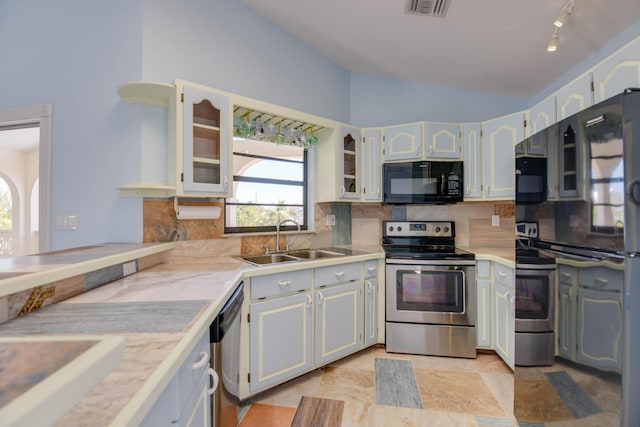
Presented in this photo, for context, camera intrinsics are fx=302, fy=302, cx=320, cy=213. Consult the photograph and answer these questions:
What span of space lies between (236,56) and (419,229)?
2.30m

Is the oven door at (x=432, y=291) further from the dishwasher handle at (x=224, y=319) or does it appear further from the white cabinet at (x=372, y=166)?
the dishwasher handle at (x=224, y=319)

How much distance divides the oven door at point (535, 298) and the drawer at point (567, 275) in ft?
0.14

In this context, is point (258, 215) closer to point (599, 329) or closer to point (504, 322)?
point (504, 322)

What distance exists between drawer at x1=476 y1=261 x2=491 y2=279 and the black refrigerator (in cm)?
114

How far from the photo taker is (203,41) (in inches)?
88.6

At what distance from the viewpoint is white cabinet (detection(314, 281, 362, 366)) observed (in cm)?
221

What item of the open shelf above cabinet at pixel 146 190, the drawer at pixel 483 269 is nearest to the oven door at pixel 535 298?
the drawer at pixel 483 269

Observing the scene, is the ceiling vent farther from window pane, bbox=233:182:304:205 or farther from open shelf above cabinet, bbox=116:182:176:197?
open shelf above cabinet, bbox=116:182:176:197

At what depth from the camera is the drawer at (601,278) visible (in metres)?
1.04

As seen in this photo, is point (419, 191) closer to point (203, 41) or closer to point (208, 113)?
point (208, 113)

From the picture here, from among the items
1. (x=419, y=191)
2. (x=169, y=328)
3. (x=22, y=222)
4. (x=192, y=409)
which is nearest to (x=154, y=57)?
(x=169, y=328)

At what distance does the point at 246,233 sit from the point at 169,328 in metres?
1.61

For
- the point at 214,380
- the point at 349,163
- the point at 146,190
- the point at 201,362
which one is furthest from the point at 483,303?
the point at 146,190

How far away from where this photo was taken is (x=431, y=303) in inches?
99.3
